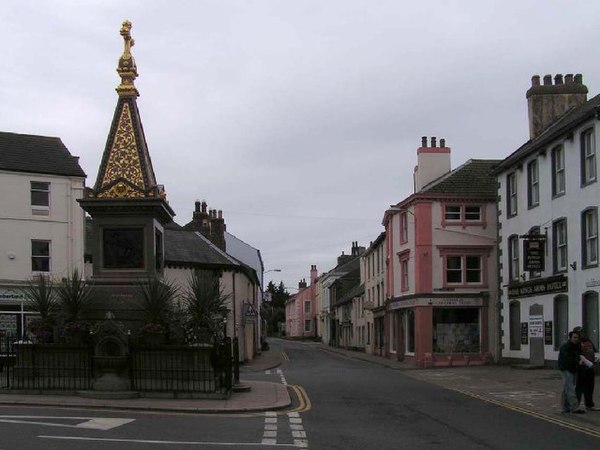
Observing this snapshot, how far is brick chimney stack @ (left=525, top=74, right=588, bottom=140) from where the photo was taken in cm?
3501

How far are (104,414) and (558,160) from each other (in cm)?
2224

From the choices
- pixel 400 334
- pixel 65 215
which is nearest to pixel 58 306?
pixel 65 215

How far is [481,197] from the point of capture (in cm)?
3944

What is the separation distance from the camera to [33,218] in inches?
1362

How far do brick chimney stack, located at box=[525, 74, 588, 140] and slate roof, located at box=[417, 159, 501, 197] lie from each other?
13.5ft

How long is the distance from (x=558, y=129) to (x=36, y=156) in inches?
925

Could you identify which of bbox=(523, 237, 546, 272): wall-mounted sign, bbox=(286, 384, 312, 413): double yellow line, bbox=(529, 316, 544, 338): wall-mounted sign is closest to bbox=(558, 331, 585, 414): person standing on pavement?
bbox=(286, 384, 312, 413): double yellow line

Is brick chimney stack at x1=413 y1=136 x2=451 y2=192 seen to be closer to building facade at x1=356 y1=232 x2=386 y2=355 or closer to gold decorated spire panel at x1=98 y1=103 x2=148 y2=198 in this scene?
building facade at x1=356 y1=232 x2=386 y2=355

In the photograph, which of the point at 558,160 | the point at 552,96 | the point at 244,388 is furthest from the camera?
the point at 552,96

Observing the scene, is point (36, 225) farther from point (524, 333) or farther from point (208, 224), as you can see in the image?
point (524, 333)

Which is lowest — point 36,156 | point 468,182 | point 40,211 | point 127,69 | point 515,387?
point 515,387

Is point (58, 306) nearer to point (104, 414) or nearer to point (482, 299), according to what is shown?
point (104, 414)

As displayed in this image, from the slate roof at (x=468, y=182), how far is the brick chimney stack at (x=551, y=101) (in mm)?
4106

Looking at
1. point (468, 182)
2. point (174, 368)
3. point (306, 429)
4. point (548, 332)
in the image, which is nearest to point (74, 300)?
point (174, 368)
